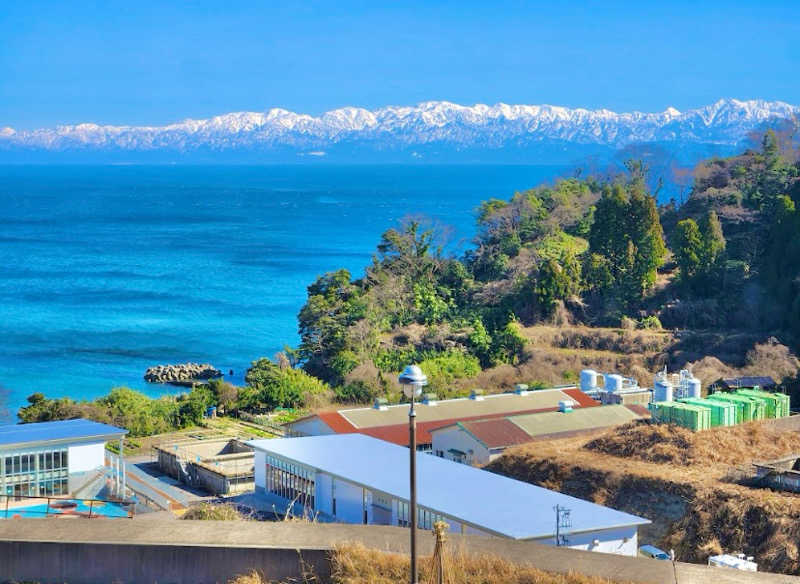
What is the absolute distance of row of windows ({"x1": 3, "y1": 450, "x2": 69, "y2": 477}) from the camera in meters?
23.3

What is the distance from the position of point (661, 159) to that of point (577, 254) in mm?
47365

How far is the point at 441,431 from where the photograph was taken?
26203 mm

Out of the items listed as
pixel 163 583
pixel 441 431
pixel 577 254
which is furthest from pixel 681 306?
pixel 163 583

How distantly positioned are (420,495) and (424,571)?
7787 mm

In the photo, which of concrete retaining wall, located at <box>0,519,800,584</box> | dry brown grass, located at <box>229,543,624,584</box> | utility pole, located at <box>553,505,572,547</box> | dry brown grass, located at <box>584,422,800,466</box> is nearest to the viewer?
dry brown grass, located at <box>229,543,624,584</box>

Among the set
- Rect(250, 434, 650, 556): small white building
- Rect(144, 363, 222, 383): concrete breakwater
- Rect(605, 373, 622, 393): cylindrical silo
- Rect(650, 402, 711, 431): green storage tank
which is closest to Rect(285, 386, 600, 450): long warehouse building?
Rect(605, 373, 622, 393): cylindrical silo

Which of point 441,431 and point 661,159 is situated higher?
point 661,159

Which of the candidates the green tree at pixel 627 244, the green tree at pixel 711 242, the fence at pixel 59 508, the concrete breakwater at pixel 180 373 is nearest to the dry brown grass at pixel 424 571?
the fence at pixel 59 508

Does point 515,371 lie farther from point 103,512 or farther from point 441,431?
point 103,512

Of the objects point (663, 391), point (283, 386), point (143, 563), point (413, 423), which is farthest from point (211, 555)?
point (283, 386)

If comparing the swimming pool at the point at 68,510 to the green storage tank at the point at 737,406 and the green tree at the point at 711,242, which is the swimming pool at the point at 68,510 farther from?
the green tree at the point at 711,242

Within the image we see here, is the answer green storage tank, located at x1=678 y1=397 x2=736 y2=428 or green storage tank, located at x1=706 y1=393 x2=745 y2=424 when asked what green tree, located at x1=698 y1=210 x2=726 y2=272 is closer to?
green storage tank, located at x1=706 y1=393 x2=745 y2=424

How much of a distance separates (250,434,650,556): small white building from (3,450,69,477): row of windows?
458 centimetres

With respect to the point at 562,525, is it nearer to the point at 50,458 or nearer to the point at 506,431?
the point at 506,431
